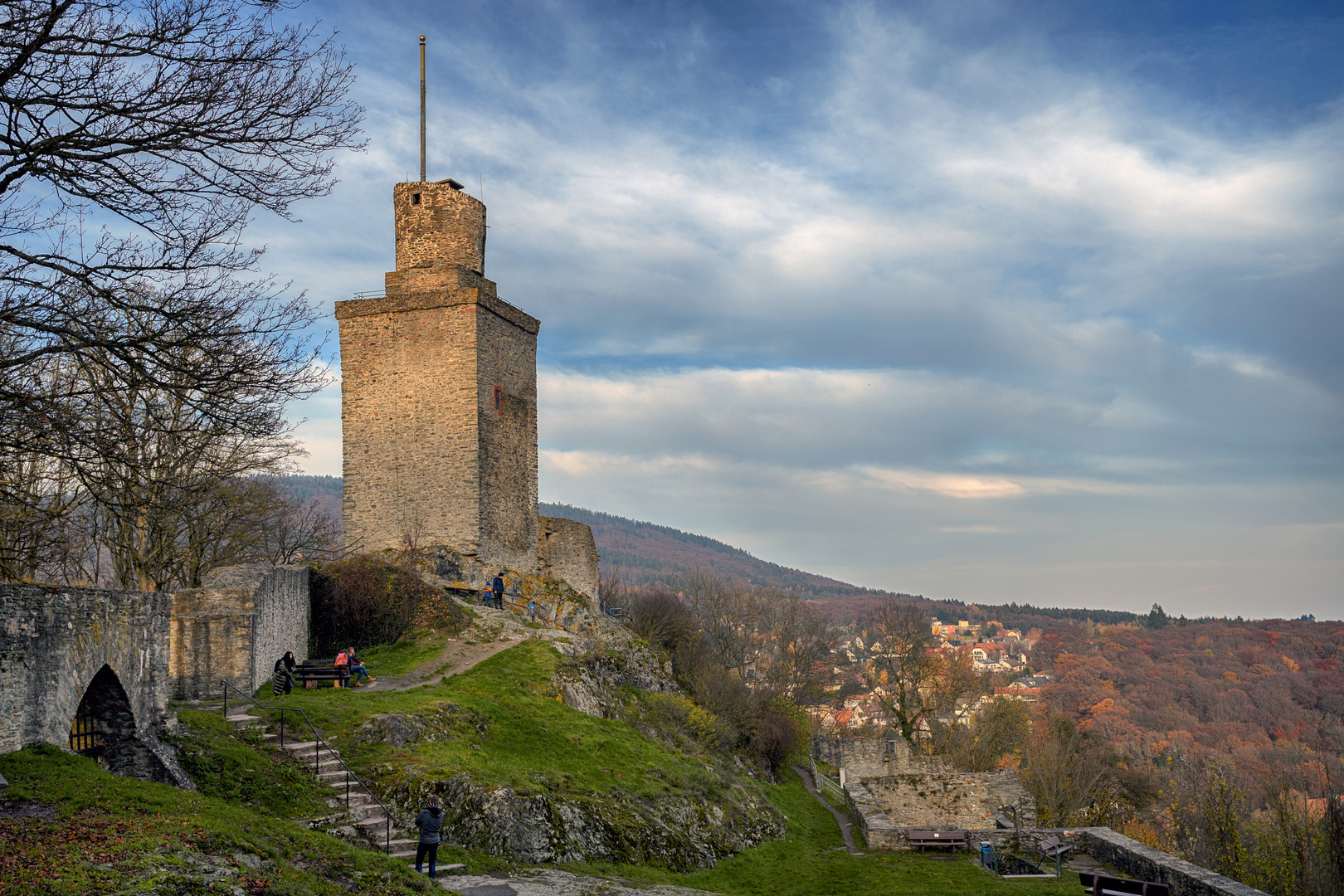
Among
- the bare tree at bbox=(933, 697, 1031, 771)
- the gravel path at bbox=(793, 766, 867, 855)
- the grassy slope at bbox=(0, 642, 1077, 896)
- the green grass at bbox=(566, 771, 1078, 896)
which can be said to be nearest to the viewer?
the grassy slope at bbox=(0, 642, 1077, 896)

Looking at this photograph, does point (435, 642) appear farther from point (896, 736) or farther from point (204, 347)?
point (896, 736)

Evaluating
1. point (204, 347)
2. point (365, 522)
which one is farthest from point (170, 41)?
point (365, 522)

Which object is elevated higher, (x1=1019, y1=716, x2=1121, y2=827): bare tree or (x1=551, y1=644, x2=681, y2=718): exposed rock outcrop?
(x1=551, y1=644, x2=681, y2=718): exposed rock outcrop

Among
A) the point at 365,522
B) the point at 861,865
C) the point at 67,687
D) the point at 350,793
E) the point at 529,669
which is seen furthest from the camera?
the point at 365,522

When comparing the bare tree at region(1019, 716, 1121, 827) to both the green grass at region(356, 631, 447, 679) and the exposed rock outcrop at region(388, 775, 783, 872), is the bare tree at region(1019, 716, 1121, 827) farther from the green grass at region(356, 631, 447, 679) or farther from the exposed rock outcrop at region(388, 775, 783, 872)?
the green grass at region(356, 631, 447, 679)

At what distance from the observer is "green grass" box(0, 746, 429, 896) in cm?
735

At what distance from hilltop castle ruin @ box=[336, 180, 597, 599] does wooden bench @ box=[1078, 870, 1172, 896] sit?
65.9 ft

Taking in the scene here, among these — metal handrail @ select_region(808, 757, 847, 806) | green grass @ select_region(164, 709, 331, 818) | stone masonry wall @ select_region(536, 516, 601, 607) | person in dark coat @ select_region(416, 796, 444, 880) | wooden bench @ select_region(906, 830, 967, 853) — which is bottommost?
metal handrail @ select_region(808, 757, 847, 806)

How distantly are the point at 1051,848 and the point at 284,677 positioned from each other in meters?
15.0

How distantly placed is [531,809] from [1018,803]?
1527cm

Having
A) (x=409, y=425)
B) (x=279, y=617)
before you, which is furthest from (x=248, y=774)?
(x=409, y=425)

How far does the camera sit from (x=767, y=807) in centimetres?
2262

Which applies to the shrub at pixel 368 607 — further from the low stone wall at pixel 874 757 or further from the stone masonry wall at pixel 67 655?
the low stone wall at pixel 874 757

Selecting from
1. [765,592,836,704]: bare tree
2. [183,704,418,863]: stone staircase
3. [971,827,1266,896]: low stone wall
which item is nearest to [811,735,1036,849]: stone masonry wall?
[971,827,1266,896]: low stone wall
